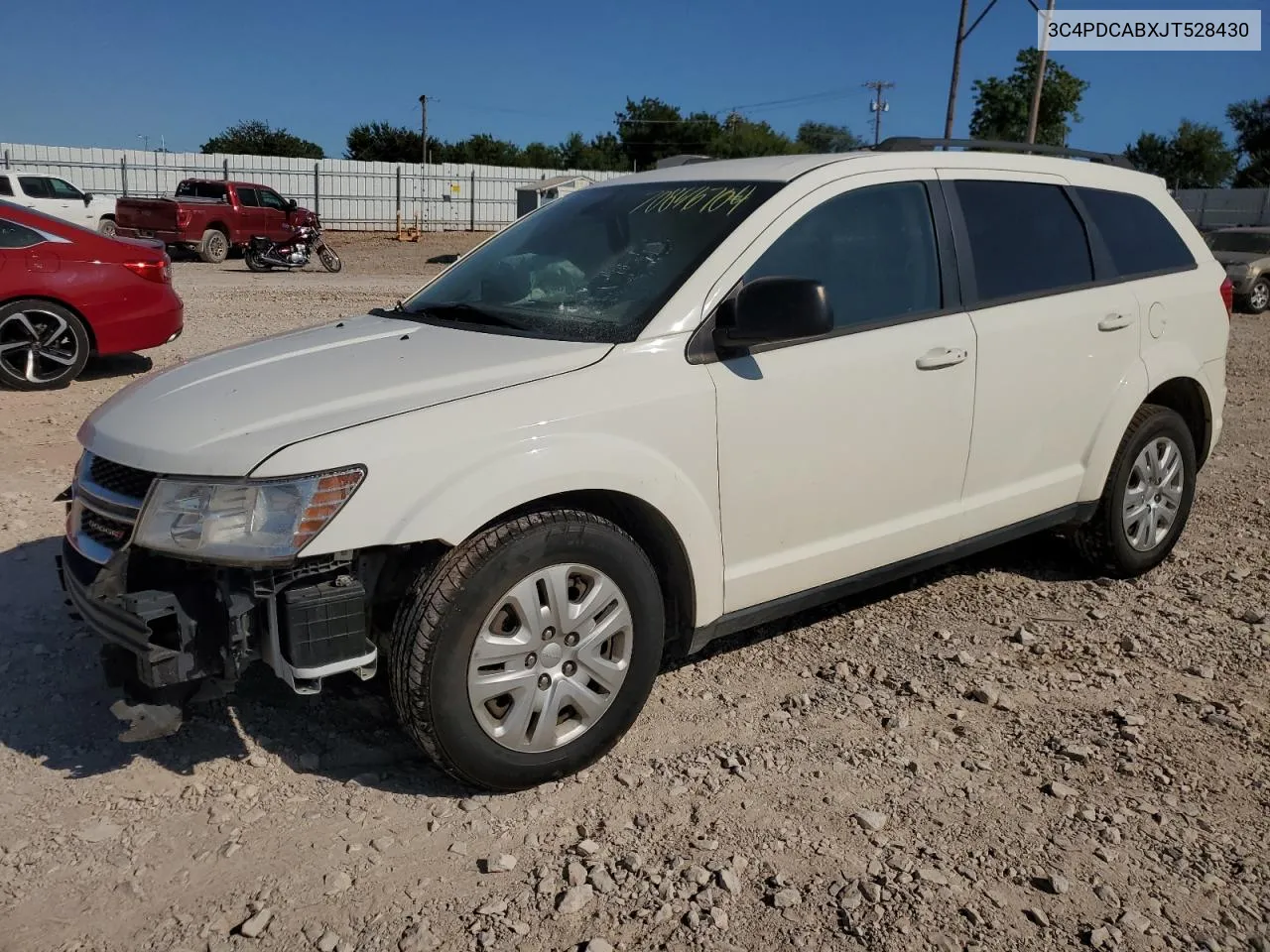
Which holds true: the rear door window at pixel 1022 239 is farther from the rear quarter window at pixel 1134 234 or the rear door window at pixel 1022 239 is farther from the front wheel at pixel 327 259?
the front wheel at pixel 327 259

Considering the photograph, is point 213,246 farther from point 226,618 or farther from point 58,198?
point 226,618

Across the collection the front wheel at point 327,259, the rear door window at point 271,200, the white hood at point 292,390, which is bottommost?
the white hood at point 292,390

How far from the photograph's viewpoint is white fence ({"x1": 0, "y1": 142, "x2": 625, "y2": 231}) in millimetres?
31484

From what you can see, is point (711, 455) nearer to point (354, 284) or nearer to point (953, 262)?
point (953, 262)

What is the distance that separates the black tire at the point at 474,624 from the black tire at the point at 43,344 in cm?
708

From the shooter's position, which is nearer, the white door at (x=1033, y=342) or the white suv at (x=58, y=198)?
the white door at (x=1033, y=342)

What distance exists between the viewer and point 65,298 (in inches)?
338

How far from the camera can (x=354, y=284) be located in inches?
738

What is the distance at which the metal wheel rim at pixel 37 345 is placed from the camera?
8.40m

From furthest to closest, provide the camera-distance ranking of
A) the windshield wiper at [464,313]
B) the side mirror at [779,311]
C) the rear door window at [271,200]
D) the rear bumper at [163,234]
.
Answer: the rear door window at [271,200] < the rear bumper at [163,234] < the windshield wiper at [464,313] < the side mirror at [779,311]

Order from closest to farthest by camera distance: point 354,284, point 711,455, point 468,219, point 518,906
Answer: point 518,906, point 711,455, point 354,284, point 468,219

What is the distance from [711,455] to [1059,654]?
1810 millimetres

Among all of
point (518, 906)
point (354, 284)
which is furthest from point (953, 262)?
point (354, 284)

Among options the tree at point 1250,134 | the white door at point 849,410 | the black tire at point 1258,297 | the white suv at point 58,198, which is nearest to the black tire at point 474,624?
Result: the white door at point 849,410
